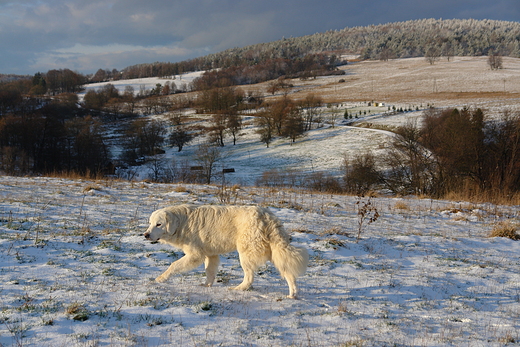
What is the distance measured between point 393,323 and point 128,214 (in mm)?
9141

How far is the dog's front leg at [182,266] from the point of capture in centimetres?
619

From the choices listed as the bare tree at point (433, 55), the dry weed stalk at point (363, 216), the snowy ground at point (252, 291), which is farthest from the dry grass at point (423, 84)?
the snowy ground at point (252, 291)

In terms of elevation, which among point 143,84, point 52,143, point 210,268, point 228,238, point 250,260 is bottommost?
point 210,268

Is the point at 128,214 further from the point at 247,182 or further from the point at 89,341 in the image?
the point at 247,182

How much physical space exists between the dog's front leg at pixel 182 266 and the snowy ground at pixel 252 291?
0.24 meters

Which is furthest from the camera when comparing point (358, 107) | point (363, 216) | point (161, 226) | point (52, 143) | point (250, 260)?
point (358, 107)

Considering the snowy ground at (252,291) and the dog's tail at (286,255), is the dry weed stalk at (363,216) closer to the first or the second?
the snowy ground at (252,291)

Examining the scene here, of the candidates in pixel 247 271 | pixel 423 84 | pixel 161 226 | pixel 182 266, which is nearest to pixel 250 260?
pixel 247 271

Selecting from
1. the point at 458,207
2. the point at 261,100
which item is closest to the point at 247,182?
the point at 458,207

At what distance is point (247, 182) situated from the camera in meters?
47.0

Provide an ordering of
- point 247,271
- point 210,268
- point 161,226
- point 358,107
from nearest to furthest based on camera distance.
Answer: point 247,271 → point 161,226 → point 210,268 → point 358,107

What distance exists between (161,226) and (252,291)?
2.14m

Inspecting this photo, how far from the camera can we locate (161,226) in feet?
20.9

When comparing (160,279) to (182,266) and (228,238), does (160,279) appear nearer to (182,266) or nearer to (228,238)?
(182,266)
